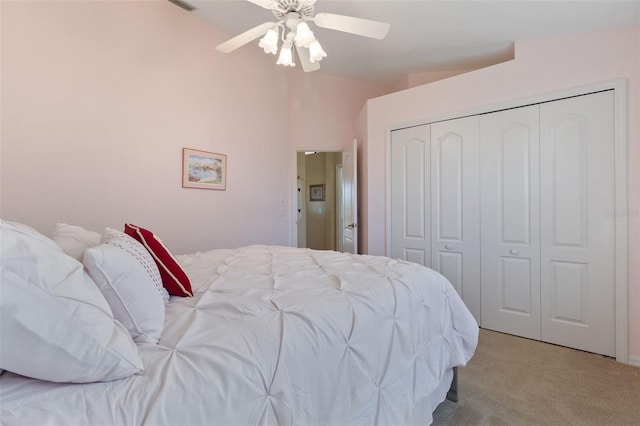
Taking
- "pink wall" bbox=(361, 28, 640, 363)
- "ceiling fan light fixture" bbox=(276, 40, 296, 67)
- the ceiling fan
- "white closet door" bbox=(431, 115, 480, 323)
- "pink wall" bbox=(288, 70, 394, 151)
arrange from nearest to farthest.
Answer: the ceiling fan → "ceiling fan light fixture" bbox=(276, 40, 296, 67) → "pink wall" bbox=(361, 28, 640, 363) → "white closet door" bbox=(431, 115, 480, 323) → "pink wall" bbox=(288, 70, 394, 151)

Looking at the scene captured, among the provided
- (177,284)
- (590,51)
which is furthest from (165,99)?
(590,51)

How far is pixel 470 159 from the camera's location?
2.91 meters

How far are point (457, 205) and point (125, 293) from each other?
286cm

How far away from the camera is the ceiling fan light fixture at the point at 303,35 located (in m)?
1.85

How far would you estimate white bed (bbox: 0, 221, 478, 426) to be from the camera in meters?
0.64

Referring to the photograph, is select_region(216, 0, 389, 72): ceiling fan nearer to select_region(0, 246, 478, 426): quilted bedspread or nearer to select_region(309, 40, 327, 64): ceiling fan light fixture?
select_region(309, 40, 327, 64): ceiling fan light fixture

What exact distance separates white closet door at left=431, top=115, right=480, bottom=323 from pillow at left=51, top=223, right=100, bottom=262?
281cm

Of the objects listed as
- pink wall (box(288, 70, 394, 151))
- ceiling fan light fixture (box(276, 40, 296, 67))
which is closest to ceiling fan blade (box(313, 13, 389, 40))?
ceiling fan light fixture (box(276, 40, 296, 67))

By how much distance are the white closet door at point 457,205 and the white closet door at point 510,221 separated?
0.23 feet

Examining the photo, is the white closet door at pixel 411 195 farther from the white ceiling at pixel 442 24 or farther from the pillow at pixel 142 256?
the pillow at pixel 142 256

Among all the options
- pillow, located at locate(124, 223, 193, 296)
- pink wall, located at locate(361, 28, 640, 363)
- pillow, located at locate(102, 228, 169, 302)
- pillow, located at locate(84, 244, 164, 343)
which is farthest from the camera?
pink wall, located at locate(361, 28, 640, 363)

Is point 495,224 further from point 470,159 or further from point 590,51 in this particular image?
point 590,51

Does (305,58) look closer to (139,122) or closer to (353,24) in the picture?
(353,24)

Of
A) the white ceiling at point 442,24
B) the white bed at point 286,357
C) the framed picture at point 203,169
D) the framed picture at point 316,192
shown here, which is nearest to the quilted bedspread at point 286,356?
the white bed at point 286,357
